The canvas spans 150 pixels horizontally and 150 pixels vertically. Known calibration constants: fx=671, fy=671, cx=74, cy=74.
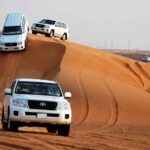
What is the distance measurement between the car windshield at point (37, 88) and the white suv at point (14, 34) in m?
25.9

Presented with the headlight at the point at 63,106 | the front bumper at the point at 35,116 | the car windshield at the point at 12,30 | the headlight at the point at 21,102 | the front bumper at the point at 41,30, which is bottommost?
the front bumper at the point at 41,30

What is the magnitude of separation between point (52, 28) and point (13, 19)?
6548 millimetres

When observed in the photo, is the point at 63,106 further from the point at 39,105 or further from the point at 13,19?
the point at 13,19

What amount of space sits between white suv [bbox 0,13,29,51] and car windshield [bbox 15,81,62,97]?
1018 inches

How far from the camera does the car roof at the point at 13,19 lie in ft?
153

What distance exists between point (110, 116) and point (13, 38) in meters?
13.7

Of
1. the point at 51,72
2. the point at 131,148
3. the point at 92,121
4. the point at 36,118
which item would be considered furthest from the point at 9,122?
the point at 51,72

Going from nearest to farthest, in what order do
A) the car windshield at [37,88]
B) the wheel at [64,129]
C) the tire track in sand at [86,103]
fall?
the wheel at [64,129], the car windshield at [37,88], the tire track in sand at [86,103]

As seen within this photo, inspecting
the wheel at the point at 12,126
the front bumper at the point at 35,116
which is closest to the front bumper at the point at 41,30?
→ the wheel at the point at 12,126

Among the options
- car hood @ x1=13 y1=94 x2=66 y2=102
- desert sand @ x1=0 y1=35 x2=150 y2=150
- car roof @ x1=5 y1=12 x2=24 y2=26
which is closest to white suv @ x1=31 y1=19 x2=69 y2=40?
desert sand @ x1=0 y1=35 x2=150 y2=150

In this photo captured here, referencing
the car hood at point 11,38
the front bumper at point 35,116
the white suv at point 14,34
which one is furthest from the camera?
the white suv at point 14,34

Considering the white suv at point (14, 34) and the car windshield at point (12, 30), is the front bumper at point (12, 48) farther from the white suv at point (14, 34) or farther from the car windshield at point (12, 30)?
the car windshield at point (12, 30)

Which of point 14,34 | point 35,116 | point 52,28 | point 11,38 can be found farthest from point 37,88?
point 52,28

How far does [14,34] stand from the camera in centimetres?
4625
